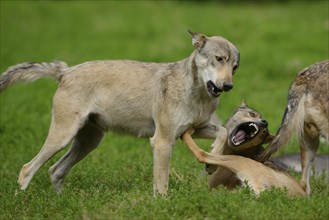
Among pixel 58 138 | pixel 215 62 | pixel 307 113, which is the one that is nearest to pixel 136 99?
pixel 58 138

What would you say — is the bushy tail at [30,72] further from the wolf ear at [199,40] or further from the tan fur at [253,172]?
the tan fur at [253,172]

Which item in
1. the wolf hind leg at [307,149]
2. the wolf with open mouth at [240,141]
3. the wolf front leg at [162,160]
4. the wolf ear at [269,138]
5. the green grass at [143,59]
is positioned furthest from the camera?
the wolf ear at [269,138]

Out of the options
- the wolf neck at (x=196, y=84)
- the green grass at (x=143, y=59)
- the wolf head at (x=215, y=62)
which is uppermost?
the wolf head at (x=215, y=62)

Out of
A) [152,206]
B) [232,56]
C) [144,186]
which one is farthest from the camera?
[144,186]

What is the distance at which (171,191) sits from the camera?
7641 mm

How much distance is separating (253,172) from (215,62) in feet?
3.91

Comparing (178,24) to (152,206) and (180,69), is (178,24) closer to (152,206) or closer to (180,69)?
(180,69)

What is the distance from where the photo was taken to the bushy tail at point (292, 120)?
8062 millimetres

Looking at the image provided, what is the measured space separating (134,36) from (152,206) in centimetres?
1285

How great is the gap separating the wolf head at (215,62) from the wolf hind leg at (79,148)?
165cm

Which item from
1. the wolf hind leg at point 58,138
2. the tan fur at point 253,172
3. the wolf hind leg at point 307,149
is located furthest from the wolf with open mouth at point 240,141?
the wolf hind leg at point 58,138

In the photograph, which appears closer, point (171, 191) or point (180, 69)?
point (171, 191)

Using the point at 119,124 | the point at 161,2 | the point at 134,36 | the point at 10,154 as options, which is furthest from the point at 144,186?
the point at 161,2

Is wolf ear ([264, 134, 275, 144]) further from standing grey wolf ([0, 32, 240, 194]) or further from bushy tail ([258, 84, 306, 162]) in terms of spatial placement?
standing grey wolf ([0, 32, 240, 194])
